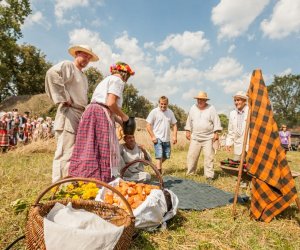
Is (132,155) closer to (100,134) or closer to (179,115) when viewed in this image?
(100,134)

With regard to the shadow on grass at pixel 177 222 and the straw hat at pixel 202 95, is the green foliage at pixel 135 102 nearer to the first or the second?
the straw hat at pixel 202 95

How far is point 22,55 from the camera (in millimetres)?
33625

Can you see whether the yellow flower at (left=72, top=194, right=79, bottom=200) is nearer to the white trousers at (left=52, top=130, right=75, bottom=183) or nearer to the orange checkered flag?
the white trousers at (left=52, top=130, right=75, bottom=183)

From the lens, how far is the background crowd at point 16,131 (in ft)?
34.3

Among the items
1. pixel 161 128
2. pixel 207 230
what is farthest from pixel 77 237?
pixel 161 128

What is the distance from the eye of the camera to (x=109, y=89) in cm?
412

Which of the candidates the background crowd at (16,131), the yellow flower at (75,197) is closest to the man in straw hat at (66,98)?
the yellow flower at (75,197)

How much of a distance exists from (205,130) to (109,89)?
11.3 ft

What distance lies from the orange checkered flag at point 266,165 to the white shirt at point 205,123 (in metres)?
2.90

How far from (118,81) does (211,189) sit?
3.08 m

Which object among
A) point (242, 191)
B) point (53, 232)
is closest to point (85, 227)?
point (53, 232)

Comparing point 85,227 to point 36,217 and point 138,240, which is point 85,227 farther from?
point 138,240

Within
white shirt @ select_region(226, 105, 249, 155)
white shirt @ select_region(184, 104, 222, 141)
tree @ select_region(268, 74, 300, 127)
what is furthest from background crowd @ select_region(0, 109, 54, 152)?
tree @ select_region(268, 74, 300, 127)

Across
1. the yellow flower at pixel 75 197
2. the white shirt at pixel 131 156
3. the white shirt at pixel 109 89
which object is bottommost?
the yellow flower at pixel 75 197
